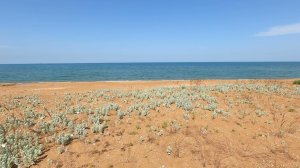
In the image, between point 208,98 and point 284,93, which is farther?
point 284,93

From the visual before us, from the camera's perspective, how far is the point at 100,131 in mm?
10828

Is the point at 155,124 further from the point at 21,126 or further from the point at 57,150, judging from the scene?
the point at 21,126

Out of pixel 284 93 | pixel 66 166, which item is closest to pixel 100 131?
pixel 66 166

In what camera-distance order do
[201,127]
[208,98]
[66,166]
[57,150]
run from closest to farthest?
1. [66,166]
2. [57,150]
3. [201,127]
4. [208,98]

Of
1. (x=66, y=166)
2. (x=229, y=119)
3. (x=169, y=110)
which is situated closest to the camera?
(x=66, y=166)

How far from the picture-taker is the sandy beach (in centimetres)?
905

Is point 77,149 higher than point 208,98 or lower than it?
lower

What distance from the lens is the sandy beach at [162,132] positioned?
9055 mm

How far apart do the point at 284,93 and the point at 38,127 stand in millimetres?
17475

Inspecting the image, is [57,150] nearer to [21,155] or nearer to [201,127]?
[21,155]

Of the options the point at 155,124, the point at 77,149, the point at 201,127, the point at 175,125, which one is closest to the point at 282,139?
the point at 201,127

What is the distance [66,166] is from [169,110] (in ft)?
21.8

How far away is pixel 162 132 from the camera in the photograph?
10.9 metres

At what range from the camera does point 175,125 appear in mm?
11344
